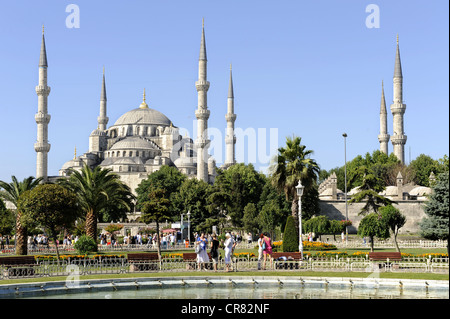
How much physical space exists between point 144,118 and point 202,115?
37.7 metres

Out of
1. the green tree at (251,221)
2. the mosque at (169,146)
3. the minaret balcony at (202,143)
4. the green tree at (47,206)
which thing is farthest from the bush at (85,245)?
the minaret balcony at (202,143)

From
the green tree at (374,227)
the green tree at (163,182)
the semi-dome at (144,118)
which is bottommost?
the green tree at (374,227)

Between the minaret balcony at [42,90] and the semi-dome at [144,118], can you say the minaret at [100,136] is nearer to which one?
the semi-dome at [144,118]

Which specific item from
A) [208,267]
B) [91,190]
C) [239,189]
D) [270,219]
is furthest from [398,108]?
[208,267]

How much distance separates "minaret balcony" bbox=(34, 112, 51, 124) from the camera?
61875mm

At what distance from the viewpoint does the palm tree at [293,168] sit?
27.4m

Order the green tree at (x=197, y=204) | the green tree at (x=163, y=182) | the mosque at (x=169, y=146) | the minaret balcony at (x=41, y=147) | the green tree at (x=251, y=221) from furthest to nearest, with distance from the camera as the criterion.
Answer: the green tree at (x=163, y=182), the minaret balcony at (x=41, y=147), the mosque at (x=169, y=146), the green tree at (x=197, y=204), the green tree at (x=251, y=221)

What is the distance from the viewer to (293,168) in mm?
27500

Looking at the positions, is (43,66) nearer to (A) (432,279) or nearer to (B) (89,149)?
(B) (89,149)

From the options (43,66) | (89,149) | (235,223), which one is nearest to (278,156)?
(235,223)

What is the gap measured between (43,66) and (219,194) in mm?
26870

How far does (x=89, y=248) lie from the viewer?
28078mm

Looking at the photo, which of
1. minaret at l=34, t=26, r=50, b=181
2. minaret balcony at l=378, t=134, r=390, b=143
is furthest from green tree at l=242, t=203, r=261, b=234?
minaret balcony at l=378, t=134, r=390, b=143

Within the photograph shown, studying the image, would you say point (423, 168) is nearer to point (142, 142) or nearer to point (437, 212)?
point (142, 142)
